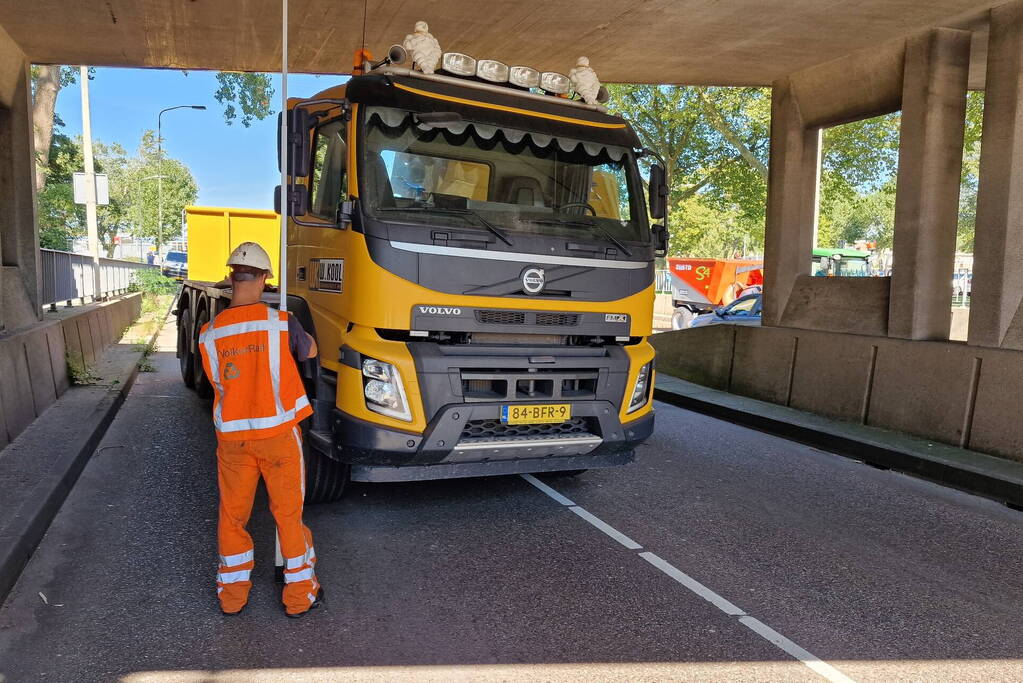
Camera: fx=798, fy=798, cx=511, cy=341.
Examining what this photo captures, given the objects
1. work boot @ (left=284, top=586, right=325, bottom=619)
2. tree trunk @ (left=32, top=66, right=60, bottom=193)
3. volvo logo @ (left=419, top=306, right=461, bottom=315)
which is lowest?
work boot @ (left=284, top=586, right=325, bottom=619)

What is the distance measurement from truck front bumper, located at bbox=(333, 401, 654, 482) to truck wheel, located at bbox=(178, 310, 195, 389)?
635 centimetres

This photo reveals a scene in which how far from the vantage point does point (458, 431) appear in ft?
16.3

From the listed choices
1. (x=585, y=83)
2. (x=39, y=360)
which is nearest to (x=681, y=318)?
(x=39, y=360)

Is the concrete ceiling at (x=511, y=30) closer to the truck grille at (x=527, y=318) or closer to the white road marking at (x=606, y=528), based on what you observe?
the truck grille at (x=527, y=318)

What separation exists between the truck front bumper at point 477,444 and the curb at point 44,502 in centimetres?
183

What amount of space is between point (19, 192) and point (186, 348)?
2.81 meters

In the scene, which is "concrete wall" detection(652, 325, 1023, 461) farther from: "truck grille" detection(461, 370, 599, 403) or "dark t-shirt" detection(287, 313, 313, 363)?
"dark t-shirt" detection(287, 313, 313, 363)

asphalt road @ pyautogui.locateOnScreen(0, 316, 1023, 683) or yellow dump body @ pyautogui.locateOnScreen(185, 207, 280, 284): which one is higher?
yellow dump body @ pyautogui.locateOnScreen(185, 207, 280, 284)

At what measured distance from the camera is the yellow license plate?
5117 mm

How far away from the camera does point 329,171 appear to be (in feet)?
18.2

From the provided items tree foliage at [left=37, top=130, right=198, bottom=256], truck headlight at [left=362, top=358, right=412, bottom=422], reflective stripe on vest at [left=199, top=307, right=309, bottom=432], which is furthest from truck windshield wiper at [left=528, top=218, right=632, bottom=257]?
tree foliage at [left=37, top=130, right=198, bottom=256]

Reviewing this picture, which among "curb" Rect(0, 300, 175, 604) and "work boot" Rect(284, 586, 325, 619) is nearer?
"work boot" Rect(284, 586, 325, 619)

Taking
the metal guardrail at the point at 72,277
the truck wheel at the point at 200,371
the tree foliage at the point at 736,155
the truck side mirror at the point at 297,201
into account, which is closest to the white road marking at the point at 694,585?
the truck side mirror at the point at 297,201

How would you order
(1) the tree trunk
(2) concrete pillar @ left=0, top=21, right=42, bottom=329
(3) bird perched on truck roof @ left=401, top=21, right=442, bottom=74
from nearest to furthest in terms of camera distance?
(3) bird perched on truck roof @ left=401, top=21, right=442, bottom=74
(2) concrete pillar @ left=0, top=21, right=42, bottom=329
(1) the tree trunk
